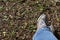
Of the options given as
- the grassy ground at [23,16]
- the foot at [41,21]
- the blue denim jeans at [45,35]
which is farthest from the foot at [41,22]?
the blue denim jeans at [45,35]

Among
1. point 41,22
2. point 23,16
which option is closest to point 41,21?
point 41,22

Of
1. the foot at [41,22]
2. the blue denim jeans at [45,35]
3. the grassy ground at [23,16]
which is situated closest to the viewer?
the blue denim jeans at [45,35]

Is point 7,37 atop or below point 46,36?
below

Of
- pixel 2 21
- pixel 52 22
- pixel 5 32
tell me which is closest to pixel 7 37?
pixel 5 32

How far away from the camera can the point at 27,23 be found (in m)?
4.91

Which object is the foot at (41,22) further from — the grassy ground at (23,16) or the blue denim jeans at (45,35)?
the blue denim jeans at (45,35)

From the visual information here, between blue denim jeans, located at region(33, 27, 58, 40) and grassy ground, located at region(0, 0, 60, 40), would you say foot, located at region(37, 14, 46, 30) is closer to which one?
grassy ground, located at region(0, 0, 60, 40)

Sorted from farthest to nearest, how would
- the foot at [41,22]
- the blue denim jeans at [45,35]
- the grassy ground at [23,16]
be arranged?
the grassy ground at [23,16], the foot at [41,22], the blue denim jeans at [45,35]

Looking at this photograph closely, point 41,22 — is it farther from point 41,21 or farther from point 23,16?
point 23,16

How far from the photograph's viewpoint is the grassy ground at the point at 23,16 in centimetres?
477

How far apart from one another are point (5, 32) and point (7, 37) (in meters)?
0.16

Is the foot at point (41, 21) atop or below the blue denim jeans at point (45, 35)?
below

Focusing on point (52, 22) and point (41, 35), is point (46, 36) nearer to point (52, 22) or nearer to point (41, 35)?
point (41, 35)

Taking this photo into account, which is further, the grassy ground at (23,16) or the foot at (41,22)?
the grassy ground at (23,16)
